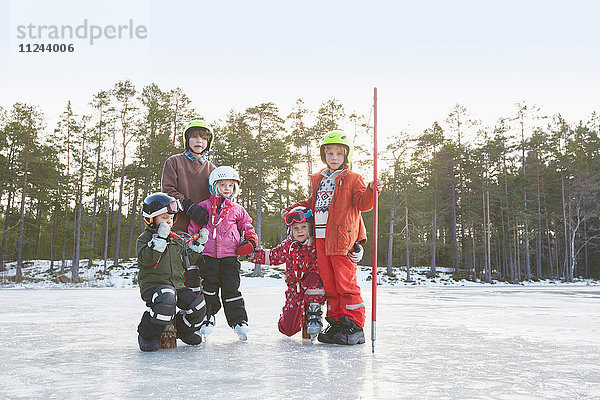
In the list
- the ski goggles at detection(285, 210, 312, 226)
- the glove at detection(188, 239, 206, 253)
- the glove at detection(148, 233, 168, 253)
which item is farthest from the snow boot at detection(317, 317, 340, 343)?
the glove at detection(148, 233, 168, 253)

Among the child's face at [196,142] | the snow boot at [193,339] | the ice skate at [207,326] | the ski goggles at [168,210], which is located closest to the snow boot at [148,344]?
Result: the snow boot at [193,339]

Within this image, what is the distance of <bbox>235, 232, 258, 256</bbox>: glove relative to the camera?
371 cm

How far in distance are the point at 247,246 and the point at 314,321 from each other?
839 mm

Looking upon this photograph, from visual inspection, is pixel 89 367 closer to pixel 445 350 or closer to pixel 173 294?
pixel 173 294

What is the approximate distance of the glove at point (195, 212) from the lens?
11.7 feet

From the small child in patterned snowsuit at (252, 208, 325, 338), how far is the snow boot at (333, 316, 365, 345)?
0.92 feet

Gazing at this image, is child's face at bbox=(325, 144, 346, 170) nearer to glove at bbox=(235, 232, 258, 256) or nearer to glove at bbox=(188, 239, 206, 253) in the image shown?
glove at bbox=(235, 232, 258, 256)

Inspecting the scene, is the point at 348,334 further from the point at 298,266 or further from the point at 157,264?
the point at 157,264

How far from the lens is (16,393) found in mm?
2039

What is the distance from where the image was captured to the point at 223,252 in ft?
12.0

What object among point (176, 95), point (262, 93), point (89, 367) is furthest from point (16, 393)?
point (176, 95)

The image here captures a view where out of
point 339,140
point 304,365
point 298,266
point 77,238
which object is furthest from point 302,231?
point 77,238

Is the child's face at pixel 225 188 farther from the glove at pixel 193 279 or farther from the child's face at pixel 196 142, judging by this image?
the glove at pixel 193 279

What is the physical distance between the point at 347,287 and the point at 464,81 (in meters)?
16.8
